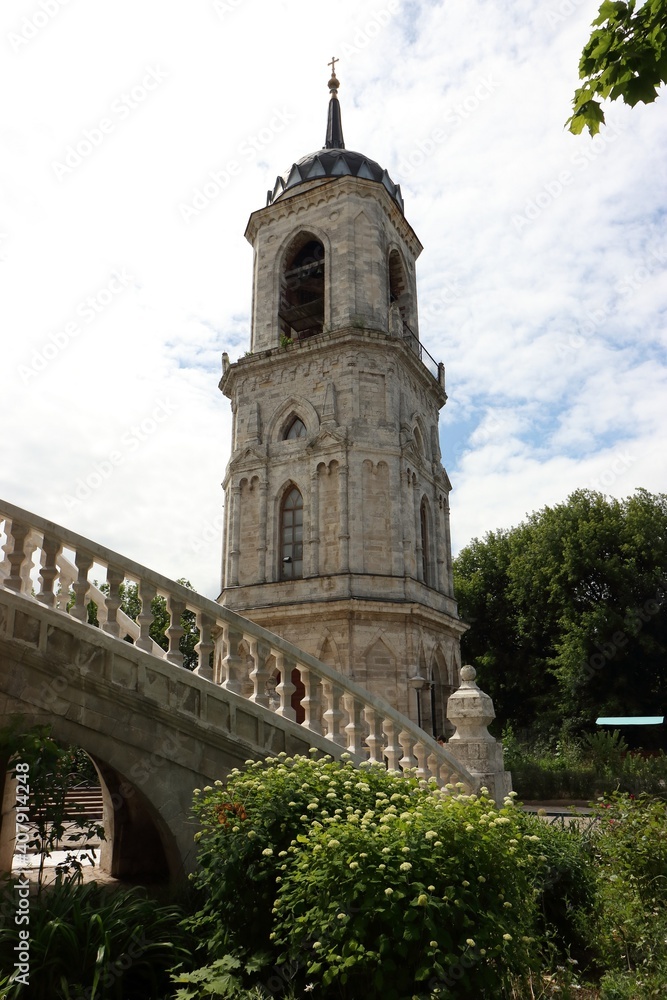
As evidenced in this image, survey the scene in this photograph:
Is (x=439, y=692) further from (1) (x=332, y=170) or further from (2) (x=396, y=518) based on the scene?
(1) (x=332, y=170)

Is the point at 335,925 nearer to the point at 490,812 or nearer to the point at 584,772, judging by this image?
the point at 490,812

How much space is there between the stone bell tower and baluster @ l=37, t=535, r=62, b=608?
1183 cm

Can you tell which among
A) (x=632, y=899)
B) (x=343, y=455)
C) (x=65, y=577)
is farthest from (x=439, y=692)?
(x=632, y=899)

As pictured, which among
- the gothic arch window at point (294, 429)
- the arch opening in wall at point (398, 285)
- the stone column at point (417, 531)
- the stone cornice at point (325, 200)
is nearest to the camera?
the stone column at point (417, 531)

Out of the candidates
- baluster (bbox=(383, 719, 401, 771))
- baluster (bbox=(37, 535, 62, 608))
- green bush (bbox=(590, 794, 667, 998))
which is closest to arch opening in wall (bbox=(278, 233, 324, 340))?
baluster (bbox=(383, 719, 401, 771))

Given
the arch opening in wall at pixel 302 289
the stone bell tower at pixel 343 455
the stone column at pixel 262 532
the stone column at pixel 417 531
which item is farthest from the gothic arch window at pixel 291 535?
the arch opening in wall at pixel 302 289

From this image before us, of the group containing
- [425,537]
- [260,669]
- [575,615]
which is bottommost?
[260,669]

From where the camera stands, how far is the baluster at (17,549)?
21.6 ft

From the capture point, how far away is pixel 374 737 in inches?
319

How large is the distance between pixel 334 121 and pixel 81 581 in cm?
2531

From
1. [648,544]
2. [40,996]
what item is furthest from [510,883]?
[648,544]

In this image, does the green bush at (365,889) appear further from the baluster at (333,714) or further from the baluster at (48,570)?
the baluster at (48,570)

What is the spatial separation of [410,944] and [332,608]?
14.2 metres

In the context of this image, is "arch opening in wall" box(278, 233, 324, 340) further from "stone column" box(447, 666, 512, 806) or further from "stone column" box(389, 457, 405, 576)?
"stone column" box(447, 666, 512, 806)
